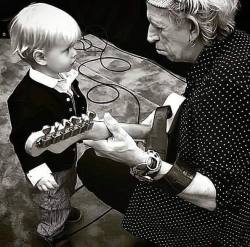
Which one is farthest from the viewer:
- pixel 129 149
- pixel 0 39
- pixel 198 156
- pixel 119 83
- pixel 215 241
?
pixel 0 39

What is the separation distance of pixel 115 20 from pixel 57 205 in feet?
6.05

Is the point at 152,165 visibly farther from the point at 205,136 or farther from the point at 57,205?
the point at 57,205

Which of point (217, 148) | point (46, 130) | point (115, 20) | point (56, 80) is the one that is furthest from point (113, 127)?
point (115, 20)

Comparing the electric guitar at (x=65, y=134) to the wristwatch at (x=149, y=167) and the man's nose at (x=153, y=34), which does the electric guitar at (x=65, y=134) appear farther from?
the man's nose at (x=153, y=34)

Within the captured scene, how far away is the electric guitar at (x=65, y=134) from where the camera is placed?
0.90 metres

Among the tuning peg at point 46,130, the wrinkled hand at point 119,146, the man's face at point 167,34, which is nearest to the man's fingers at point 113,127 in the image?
the wrinkled hand at point 119,146

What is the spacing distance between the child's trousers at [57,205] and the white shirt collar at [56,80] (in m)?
0.30

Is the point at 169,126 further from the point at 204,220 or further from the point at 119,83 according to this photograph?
the point at 119,83

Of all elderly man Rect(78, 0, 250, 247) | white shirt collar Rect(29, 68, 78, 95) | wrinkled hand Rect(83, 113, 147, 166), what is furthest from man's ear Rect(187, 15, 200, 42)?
white shirt collar Rect(29, 68, 78, 95)

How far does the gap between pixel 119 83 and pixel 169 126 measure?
133 centimetres

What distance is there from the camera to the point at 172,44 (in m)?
1.10

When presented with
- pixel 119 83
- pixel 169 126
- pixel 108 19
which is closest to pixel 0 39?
pixel 108 19

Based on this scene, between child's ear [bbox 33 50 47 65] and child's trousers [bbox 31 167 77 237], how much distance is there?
376mm

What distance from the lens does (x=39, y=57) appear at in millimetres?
1213
